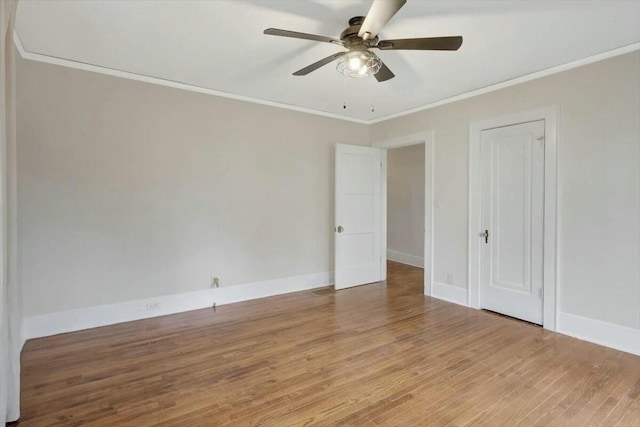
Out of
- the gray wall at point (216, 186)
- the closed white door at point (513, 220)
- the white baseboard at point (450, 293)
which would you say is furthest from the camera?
the white baseboard at point (450, 293)

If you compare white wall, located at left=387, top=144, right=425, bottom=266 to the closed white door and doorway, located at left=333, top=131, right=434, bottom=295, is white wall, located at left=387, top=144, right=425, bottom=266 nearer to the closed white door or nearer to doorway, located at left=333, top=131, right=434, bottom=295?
doorway, located at left=333, top=131, right=434, bottom=295

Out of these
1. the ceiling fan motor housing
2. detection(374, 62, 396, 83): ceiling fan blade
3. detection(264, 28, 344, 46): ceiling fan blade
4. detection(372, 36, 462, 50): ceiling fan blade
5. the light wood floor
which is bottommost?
the light wood floor

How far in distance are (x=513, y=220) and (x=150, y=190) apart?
416 cm

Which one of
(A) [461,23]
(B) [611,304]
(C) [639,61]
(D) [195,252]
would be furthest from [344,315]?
(C) [639,61]

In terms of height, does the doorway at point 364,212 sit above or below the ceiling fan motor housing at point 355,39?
below

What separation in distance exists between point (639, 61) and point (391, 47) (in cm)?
236

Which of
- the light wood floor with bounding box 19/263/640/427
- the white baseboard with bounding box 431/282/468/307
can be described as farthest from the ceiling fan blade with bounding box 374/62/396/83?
the white baseboard with bounding box 431/282/468/307

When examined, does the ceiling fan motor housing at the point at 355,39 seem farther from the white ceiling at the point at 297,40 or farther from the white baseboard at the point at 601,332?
the white baseboard at the point at 601,332

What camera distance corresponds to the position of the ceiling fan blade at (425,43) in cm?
206

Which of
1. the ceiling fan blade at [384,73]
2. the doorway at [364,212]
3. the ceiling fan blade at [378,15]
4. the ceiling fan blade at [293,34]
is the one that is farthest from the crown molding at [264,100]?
the ceiling fan blade at [378,15]

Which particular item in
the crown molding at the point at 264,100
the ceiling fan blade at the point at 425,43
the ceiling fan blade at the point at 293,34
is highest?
the crown molding at the point at 264,100

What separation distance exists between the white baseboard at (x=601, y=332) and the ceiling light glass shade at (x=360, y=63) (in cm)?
309

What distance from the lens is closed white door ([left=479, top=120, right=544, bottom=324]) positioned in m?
3.50

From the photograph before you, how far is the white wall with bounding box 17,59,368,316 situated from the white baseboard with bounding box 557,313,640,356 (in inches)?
124
